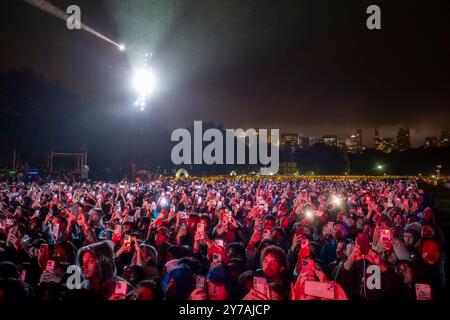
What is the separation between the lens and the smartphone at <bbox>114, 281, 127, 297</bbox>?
451 cm

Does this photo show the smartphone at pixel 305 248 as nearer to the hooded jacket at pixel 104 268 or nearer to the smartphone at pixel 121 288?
the hooded jacket at pixel 104 268

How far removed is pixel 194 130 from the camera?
65250 millimetres

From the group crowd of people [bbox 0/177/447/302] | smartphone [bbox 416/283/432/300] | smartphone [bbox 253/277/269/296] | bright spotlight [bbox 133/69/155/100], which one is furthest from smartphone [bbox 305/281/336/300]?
bright spotlight [bbox 133/69/155/100]

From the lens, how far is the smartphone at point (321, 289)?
4203mm

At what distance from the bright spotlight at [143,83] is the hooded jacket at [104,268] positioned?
13.8m

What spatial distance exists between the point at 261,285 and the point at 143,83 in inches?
617

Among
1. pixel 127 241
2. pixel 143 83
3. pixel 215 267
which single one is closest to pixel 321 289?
pixel 215 267

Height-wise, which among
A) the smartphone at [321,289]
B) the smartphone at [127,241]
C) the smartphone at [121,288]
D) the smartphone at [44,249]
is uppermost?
the smartphone at [127,241]

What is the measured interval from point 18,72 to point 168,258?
4921 centimetres

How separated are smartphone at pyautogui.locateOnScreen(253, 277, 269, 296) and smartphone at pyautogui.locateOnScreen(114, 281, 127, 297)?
1.69 metres

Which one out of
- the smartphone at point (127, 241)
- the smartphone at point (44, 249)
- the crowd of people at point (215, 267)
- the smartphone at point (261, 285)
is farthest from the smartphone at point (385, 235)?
the smartphone at point (44, 249)

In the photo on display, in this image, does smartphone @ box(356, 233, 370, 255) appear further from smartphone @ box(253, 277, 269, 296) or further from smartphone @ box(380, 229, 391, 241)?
smartphone @ box(253, 277, 269, 296)
